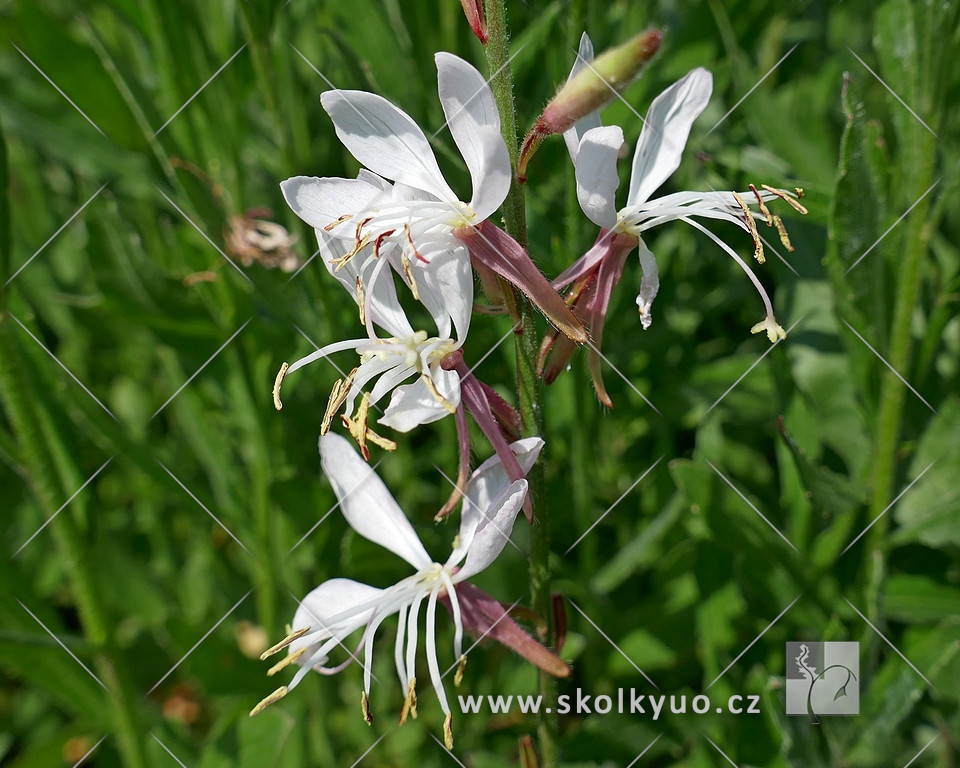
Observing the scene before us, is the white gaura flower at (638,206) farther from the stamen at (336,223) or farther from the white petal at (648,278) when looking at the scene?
the stamen at (336,223)

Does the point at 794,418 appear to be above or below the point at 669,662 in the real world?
above

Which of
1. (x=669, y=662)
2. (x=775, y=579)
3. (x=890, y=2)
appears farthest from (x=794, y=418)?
(x=890, y=2)

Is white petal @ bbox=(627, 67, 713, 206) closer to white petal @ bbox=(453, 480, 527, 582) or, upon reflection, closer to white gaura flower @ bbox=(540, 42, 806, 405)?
white gaura flower @ bbox=(540, 42, 806, 405)

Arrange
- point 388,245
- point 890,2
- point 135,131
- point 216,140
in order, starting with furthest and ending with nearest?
1. point 135,131
2. point 216,140
3. point 890,2
4. point 388,245

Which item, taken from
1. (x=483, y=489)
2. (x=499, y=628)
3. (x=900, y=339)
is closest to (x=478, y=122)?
(x=483, y=489)

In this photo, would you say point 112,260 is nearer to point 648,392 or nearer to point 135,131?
point 135,131

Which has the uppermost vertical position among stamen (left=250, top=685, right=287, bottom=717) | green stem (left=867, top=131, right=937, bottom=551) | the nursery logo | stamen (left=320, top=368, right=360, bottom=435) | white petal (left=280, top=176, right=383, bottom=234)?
white petal (left=280, top=176, right=383, bottom=234)

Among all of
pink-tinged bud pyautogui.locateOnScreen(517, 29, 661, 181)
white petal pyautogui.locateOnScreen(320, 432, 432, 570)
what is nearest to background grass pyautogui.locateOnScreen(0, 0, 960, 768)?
white petal pyautogui.locateOnScreen(320, 432, 432, 570)
